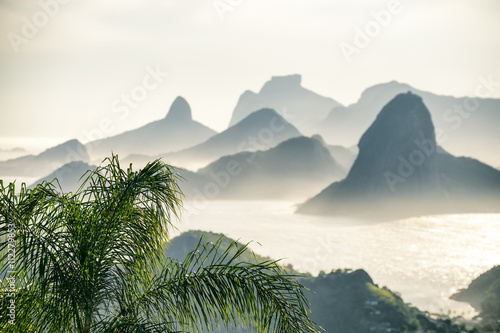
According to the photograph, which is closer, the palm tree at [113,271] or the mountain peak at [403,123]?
the palm tree at [113,271]

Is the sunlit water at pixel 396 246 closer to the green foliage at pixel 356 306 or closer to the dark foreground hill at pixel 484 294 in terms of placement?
the dark foreground hill at pixel 484 294

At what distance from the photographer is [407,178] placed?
172 m

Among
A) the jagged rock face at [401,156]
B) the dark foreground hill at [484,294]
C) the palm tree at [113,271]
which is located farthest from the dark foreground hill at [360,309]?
the jagged rock face at [401,156]

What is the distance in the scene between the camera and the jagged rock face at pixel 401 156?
173 m

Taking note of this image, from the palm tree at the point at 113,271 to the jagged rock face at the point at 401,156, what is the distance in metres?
174

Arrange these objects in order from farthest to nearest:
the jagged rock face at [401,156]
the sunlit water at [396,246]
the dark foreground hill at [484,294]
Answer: the jagged rock face at [401,156]
the sunlit water at [396,246]
the dark foreground hill at [484,294]

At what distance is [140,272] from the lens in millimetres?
6078

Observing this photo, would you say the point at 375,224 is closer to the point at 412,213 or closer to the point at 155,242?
the point at 412,213

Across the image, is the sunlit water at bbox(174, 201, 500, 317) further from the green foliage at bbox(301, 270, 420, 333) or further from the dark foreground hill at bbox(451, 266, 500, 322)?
the green foliage at bbox(301, 270, 420, 333)

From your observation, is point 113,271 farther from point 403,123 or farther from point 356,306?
point 403,123

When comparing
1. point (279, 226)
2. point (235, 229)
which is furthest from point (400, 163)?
point (235, 229)

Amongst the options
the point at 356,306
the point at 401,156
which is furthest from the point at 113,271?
the point at 401,156

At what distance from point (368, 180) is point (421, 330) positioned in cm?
13734

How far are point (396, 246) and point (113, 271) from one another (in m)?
134
